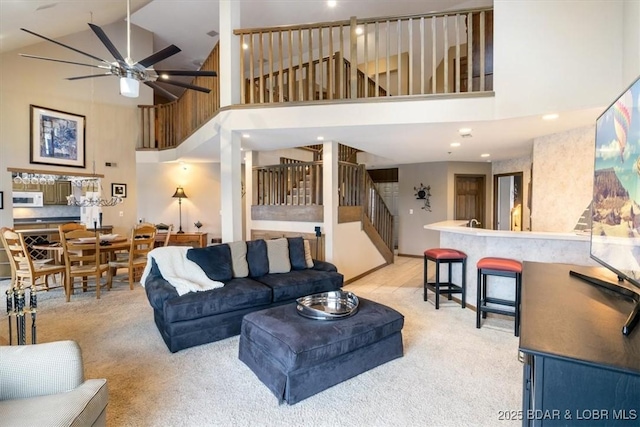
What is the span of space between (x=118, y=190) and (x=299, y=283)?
538cm

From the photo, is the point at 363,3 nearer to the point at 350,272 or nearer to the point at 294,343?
the point at 350,272

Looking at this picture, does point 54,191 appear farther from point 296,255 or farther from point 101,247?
point 296,255

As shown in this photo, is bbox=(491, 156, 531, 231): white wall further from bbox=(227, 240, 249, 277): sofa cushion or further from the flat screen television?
bbox=(227, 240, 249, 277): sofa cushion

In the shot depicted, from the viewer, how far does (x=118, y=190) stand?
6797mm

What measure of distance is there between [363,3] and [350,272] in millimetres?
4896

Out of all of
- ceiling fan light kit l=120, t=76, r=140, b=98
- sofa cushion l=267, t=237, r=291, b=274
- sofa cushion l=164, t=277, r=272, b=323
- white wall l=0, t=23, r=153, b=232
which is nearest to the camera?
sofa cushion l=164, t=277, r=272, b=323

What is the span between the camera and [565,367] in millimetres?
936

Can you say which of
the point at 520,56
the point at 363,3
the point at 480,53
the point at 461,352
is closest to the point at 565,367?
the point at 461,352

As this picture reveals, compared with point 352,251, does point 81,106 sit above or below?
above

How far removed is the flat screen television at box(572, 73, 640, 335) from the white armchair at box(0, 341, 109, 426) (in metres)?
2.14

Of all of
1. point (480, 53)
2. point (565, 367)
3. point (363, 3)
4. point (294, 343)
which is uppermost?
point (363, 3)

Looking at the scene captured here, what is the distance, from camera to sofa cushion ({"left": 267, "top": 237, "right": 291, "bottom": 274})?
3930 millimetres

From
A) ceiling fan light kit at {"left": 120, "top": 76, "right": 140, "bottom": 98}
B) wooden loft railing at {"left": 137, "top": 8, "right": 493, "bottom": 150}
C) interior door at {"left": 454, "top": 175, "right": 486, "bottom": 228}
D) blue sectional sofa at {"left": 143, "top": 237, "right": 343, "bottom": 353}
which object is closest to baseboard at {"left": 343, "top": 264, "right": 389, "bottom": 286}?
blue sectional sofa at {"left": 143, "top": 237, "right": 343, "bottom": 353}

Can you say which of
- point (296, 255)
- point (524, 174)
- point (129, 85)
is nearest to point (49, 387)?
point (129, 85)
